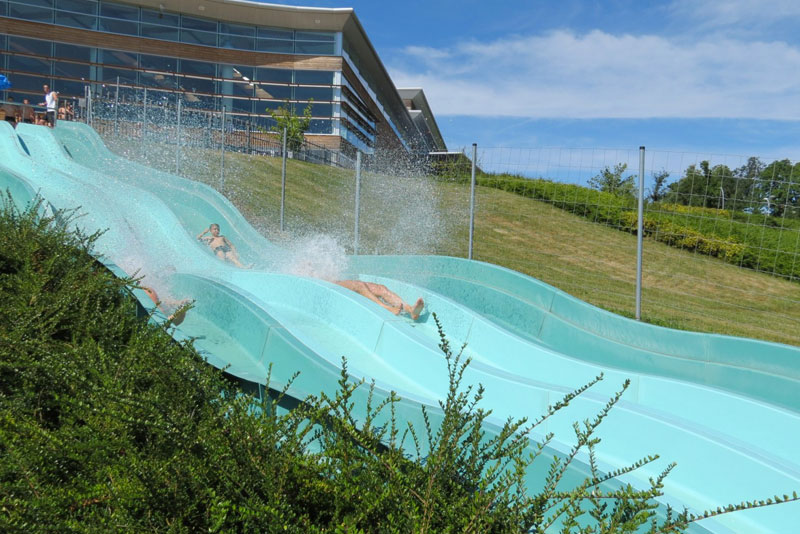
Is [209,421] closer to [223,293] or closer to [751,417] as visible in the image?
[223,293]

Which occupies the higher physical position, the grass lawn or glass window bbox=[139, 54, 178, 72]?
glass window bbox=[139, 54, 178, 72]

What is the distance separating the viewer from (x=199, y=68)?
1073 inches

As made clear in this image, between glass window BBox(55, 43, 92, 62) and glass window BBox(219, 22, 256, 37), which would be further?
glass window BBox(219, 22, 256, 37)

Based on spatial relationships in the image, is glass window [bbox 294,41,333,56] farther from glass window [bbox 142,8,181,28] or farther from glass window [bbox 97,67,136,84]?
glass window [bbox 97,67,136,84]

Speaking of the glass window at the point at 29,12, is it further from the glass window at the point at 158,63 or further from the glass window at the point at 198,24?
the glass window at the point at 198,24

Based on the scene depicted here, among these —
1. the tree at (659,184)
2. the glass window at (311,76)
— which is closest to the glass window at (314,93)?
the glass window at (311,76)

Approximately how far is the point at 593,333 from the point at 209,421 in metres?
4.73

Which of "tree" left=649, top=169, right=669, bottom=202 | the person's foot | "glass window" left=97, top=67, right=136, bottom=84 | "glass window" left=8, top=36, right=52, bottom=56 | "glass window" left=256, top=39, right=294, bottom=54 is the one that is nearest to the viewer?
the person's foot

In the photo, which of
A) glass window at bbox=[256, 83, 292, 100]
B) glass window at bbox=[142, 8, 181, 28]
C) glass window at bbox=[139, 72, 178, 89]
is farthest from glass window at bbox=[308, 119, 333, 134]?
glass window at bbox=[142, 8, 181, 28]

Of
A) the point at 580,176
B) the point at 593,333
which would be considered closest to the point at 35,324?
the point at 593,333

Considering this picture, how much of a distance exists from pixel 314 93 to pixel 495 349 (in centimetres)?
2509

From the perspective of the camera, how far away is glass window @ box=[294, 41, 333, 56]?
93.3ft

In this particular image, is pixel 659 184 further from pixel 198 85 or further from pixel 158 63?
pixel 158 63

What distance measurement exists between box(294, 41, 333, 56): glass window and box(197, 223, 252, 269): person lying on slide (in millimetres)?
23069
